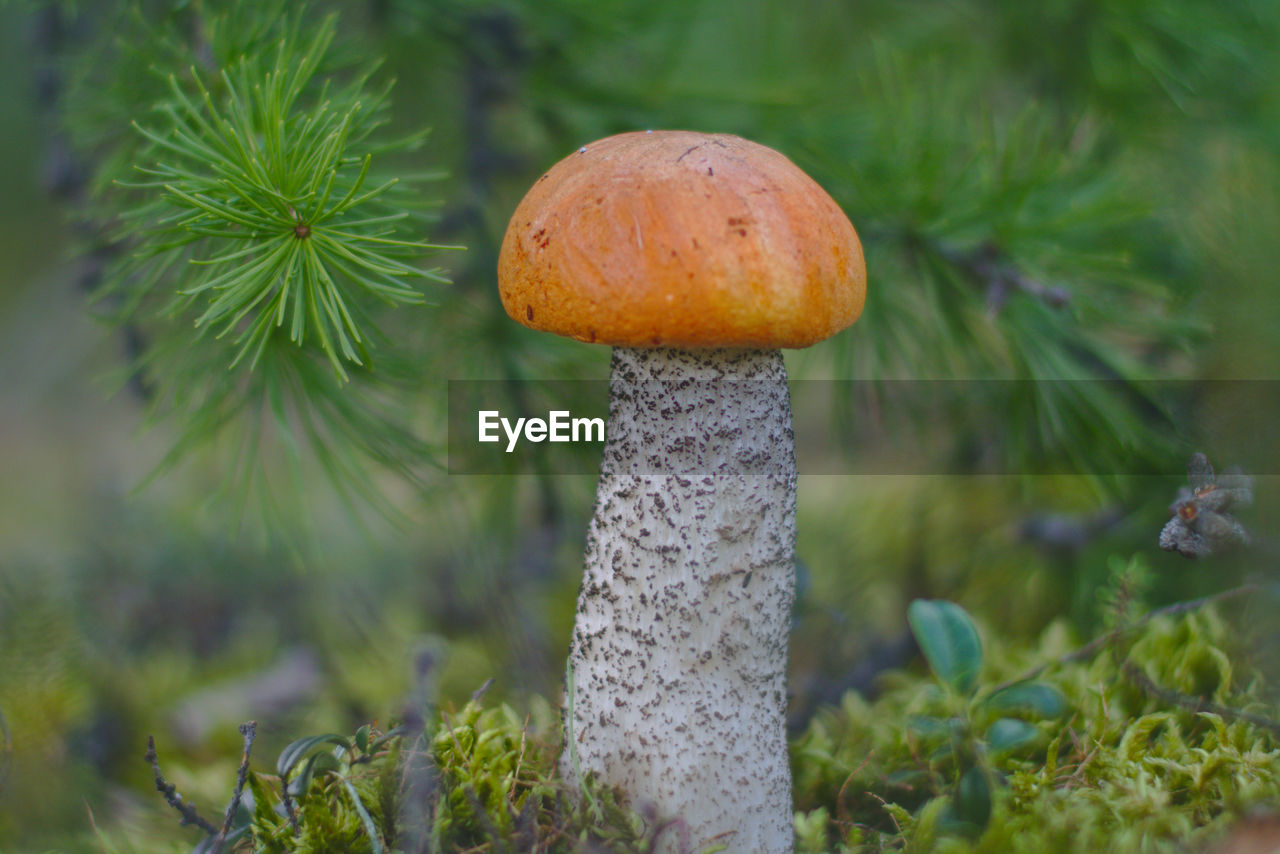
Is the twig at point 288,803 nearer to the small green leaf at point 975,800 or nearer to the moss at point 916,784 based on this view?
the moss at point 916,784

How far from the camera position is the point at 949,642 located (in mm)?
1011

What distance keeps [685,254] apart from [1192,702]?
0.92 meters

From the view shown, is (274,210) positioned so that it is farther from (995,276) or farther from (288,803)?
(995,276)

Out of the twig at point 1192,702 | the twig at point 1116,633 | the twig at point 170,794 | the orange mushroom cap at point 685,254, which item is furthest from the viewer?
the twig at point 1116,633

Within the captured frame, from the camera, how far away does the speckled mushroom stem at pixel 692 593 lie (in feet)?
3.07

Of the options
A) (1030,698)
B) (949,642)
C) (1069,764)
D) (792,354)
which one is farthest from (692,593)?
(792,354)

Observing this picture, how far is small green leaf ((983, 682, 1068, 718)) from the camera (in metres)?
0.98

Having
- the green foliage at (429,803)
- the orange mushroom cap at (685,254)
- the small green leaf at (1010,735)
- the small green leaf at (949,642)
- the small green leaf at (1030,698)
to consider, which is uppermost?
the orange mushroom cap at (685,254)

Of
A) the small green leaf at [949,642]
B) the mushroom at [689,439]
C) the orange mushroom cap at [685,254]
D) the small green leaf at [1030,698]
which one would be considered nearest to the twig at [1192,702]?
the small green leaf at [1030,698]

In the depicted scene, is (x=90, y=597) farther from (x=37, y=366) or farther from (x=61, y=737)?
(x=37, y=366)

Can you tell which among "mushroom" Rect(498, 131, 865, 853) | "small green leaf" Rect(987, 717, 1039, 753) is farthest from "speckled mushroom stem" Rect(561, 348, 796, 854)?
"small green leaf" Rect(987, 717, 1039, 753)

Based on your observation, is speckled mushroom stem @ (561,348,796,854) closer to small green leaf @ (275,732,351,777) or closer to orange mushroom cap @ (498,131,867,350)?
orange mushroom cap @ (498,131,867,350)

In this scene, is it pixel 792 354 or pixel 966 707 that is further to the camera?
pixel 792 354

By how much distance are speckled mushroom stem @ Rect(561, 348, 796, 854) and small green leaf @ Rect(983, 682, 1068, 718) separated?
0.93ft
